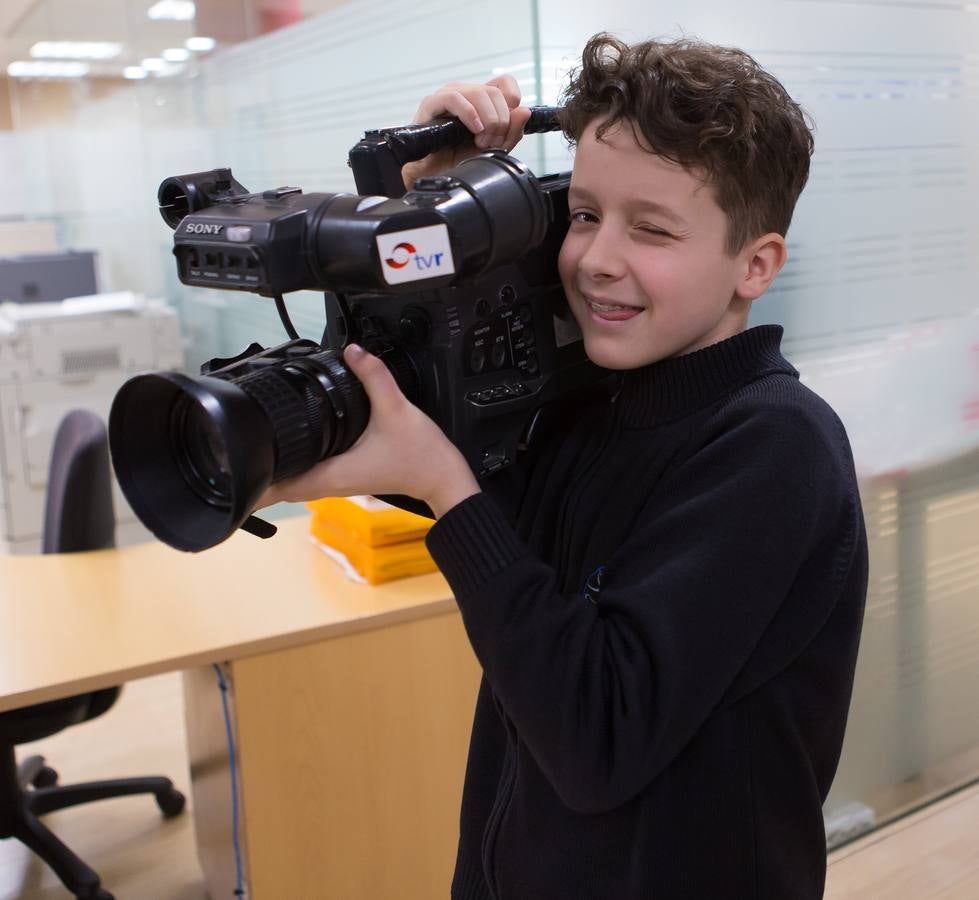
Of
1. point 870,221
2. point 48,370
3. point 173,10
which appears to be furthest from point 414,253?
point 48,370

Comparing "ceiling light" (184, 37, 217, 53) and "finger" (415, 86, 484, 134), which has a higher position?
"ceiling light" (184, 37, 217, 53)

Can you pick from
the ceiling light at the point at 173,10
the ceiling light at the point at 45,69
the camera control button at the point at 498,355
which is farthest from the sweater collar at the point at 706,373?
the ceiling light at the point at 45,69

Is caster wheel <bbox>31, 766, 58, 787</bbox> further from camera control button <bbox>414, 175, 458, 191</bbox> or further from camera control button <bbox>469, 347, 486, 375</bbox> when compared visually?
camera control button <bbox>414, 175, 458, 191</bbox>

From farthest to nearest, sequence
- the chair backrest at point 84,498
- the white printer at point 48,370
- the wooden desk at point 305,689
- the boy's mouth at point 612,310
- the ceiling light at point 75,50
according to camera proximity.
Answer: the ceiling light at point 75,50 < the white printer at point 48,370 < the chair backrest at point 84,498 < the wooden desk at point 305,689 < the boy's mouth at point 612,310

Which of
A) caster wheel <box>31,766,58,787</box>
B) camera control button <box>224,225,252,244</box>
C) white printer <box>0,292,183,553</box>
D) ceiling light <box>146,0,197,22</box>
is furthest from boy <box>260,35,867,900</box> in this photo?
white printer <box>0,292,183,553</box>

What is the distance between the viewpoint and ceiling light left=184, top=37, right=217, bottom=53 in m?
3.03

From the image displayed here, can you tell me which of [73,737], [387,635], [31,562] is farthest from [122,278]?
[387,635]

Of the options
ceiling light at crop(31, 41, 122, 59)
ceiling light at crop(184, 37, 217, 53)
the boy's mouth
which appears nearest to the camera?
the boy's mouth

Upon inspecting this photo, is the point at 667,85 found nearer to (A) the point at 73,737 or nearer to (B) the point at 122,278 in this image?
(A) the point at 73,737

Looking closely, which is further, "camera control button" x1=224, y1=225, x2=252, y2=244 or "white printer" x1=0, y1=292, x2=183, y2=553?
"white printer" x1=0, y1=292, x2=183, y2=553

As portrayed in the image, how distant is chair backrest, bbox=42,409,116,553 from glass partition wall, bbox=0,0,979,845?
503mm

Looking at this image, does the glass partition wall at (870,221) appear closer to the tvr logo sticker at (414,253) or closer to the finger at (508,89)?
the finger at (508,89)

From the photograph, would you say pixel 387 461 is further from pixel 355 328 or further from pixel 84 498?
pixel 84 498

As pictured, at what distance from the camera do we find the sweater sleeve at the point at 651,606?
2.35 feet
